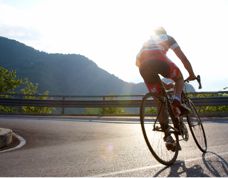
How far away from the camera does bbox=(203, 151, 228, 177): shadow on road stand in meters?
5.45

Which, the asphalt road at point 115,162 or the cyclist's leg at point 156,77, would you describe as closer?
the asphalt road at point 115,162

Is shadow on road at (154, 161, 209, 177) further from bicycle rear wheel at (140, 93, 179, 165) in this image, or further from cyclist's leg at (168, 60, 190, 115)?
cyclist's leg at (168, 60, 190, 115)

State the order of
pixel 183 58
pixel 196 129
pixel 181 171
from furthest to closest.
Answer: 1. pixel 196 129
2. pixel 183 58
3. pixel 181 171

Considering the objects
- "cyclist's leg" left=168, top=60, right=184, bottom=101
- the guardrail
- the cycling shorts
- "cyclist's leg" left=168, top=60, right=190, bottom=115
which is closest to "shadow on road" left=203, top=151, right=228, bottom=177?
"cyclist's leg" left=168, top=60, right=190, bottom=115

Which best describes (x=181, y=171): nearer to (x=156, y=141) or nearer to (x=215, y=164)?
(x=215, y=164)

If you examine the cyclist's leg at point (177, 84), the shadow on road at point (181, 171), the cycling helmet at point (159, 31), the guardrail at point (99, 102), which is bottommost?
the guardrail at point (99, 102)

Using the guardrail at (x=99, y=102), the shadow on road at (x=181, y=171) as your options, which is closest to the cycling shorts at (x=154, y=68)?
the shadow on road at (x=181, y=171)

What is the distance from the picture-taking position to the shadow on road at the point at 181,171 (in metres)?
5.38

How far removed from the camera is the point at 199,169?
570 cm

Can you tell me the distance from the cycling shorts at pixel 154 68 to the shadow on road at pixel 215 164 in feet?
3.79

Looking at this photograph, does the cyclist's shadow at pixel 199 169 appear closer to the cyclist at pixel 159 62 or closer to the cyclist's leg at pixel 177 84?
the cyclist at pixel 159 62

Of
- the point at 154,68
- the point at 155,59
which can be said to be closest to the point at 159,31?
the point at 155,59

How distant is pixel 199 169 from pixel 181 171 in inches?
9.4

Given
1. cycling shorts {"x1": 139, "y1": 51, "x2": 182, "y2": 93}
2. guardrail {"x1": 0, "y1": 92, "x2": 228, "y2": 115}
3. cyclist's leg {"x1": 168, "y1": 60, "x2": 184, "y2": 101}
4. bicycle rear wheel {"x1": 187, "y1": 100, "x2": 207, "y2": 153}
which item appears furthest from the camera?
guardrail {"x1": 0, "y1": 92, "x2": 228, "y2": 115}
